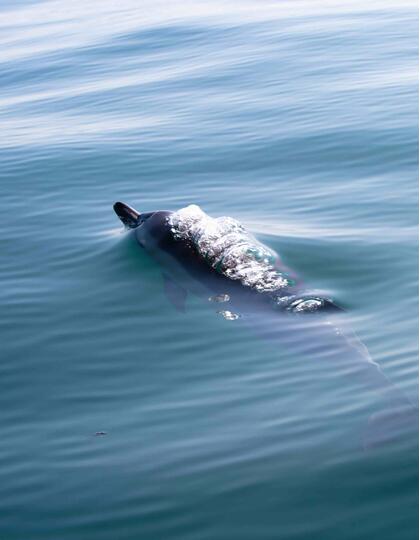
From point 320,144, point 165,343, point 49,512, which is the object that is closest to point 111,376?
point 165,343

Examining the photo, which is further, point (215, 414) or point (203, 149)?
point (203, 149)

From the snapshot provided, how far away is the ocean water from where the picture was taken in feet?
24.0

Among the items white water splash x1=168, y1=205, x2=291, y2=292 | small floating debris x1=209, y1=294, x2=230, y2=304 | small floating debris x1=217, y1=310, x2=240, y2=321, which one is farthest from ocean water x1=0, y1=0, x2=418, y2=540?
white water splash x1=168, y1=205, x2=291, y2=292

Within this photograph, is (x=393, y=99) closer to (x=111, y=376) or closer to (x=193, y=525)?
(x=111, y=376)

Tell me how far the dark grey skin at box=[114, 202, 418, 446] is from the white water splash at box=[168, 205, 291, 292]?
99 mm

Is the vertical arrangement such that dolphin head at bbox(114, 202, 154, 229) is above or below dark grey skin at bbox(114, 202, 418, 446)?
above

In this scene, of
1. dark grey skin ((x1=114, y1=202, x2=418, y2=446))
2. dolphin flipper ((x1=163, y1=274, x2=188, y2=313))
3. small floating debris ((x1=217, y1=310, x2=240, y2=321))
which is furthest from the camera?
dolphin flipper ((x1=163, y1=274, x2=188, y2=313))

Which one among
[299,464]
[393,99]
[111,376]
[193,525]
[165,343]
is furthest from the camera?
[393,99]

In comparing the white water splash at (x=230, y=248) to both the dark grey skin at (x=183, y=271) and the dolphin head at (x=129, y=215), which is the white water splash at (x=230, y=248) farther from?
the dolphin head at (x=129, y=215)

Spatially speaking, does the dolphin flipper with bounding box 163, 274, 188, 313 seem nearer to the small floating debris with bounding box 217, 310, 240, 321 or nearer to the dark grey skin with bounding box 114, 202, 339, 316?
the dark grey skin with bounding box 114, 202, 339, 316

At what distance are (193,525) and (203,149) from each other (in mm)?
11807

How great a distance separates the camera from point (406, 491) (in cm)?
710

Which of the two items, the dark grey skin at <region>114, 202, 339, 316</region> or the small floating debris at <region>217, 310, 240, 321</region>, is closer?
the small floating debris at <region>217, 310, 240, 321</region>

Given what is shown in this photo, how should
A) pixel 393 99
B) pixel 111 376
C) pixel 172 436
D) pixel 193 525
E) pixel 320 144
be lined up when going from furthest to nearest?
pixel 393 99
pixel 320 144
pixel 111 376
pixel 172 436
pixel 193 525
